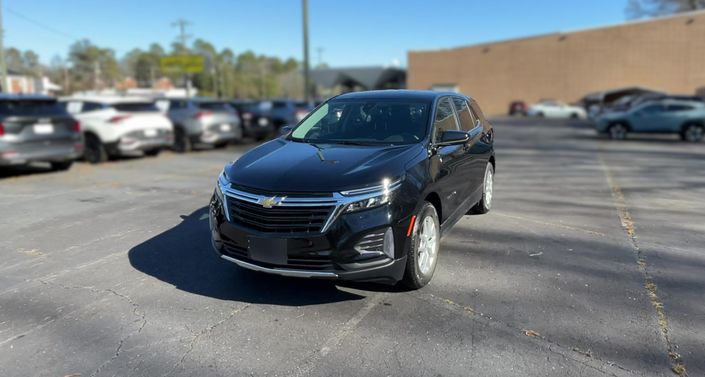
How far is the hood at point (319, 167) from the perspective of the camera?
12.7 feet

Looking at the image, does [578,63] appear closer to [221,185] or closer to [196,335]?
[221,185]

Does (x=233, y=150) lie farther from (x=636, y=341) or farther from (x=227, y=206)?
(x=636, y=341)

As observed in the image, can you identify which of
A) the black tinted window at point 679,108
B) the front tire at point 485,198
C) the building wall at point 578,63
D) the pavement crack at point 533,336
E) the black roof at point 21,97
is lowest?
the pavement crack at point 533,336

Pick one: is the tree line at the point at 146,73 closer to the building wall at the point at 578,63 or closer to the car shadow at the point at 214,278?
the building wall at the point at 578,63

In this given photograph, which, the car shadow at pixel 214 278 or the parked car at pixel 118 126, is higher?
the parked car at pixel 118 126

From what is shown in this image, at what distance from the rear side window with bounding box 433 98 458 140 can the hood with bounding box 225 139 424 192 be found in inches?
18.4

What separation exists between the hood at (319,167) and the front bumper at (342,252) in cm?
27

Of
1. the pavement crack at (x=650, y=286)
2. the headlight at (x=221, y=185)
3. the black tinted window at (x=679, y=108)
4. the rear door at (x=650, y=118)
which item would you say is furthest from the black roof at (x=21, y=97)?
the black tinted window at (x=679, y=108)

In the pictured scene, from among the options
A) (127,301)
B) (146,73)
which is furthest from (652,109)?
(146,73)

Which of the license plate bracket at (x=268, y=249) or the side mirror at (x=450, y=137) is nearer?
the license plate bracket at (x=268, y=249)

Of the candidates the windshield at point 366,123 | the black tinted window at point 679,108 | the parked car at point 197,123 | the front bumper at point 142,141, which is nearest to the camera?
the windshield at point 366,123

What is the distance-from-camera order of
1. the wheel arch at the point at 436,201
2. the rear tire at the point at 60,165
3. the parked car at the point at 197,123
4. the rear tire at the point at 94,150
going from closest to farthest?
the wheel arch at the point at 436,201
the rear tire at the point at 60,165
the rear tire at the point at 94,150
the parked car at the point at 197,123

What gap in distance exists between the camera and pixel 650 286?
14.6 ft

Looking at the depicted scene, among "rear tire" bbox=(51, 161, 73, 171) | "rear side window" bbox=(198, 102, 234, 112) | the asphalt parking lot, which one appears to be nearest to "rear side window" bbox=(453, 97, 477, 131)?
the asphalt parking lot
